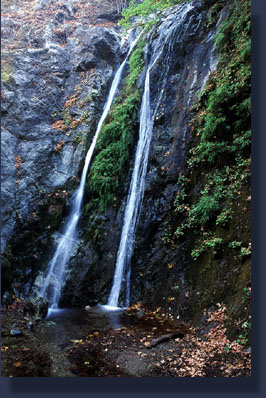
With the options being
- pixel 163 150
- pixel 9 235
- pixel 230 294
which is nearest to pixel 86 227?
pixel 9 235

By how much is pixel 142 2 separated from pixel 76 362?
23.6 ft

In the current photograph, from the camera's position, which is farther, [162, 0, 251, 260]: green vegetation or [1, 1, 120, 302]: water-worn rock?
[1, 1, 120, 302]: water-worn rock

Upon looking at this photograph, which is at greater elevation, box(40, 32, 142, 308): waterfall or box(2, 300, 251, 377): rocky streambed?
box(40, 32, 142, 308): waterfall

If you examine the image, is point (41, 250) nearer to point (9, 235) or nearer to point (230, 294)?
point (9, 235)

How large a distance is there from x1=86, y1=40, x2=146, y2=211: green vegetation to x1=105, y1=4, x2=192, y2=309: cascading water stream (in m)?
0.27

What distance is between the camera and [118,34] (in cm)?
695

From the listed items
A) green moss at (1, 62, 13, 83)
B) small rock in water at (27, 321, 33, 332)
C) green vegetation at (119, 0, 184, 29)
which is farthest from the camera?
green vegetation at (119, 0, 184, 29)

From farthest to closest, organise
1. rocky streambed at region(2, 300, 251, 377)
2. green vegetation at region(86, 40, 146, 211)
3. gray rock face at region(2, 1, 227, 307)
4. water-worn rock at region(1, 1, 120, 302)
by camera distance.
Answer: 1. green vegetation at region(86, 40, 146, 211)
2. water-worn rock at region(1, 1, 120, 302)
3. gray rock face at region(2, 1, 227, 307)
4. rocky streambed at region(2, 300, 251, 377)

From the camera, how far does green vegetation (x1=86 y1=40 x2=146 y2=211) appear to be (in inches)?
218

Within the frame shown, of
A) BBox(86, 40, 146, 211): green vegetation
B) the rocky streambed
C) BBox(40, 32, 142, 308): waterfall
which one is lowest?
the rocky streambed

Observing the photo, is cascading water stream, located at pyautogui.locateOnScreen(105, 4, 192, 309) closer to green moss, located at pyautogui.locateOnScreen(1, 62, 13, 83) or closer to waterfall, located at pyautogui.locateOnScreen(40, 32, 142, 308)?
waterfall, located at pyautogui.locateOnScreen(40, 32, 142, 308)

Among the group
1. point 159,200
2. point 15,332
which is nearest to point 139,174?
point 159,200

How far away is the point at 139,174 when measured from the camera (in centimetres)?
539

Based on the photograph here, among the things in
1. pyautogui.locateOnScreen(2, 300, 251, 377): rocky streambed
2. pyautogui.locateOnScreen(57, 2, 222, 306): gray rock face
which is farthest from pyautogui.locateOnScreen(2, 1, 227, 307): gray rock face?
pyautogui.locateOnScreen(2, 300, 251, 377): rocky streambed
